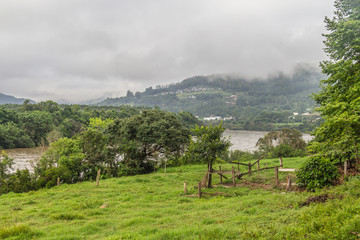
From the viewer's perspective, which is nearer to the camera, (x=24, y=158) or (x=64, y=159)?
(x=64, y=159)

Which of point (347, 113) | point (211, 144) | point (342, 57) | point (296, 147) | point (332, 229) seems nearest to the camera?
point (332, 229)

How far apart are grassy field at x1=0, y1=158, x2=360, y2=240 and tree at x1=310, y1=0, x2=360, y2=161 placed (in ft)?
9.15

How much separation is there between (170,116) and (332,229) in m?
30.2

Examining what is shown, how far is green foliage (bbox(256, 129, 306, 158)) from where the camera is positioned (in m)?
42.6

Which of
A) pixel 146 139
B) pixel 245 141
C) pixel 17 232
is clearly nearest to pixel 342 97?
pixel 17 232

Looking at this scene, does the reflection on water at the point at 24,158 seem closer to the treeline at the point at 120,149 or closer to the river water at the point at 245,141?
the treeline at the point at 120,149

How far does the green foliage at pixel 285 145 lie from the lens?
4256cm

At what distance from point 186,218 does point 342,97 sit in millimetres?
12508

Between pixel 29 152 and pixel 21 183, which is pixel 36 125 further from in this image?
pixel 21 183

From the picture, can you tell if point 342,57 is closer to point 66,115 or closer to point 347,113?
point 347,113

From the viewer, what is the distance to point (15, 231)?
9188 mm

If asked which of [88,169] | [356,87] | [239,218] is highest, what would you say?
[356,87]

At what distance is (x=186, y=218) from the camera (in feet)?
34.1

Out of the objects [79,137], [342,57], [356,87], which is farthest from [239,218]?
[79,137]
